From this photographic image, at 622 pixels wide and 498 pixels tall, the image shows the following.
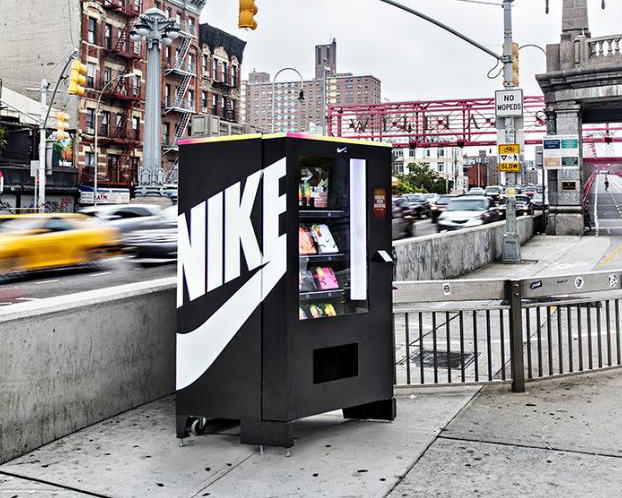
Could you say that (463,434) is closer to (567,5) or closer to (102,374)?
(102,374)

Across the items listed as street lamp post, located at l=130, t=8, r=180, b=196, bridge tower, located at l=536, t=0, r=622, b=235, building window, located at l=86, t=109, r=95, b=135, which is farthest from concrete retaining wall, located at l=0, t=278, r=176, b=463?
building window, located at l=86, t=109, r=95, b=135

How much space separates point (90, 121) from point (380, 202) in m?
46.3

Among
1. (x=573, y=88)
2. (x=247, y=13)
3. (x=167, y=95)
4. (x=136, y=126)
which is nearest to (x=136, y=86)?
(x=136, y=126)

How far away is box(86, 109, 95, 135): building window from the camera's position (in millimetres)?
47562

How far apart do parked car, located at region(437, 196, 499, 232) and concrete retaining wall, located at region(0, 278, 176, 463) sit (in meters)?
21.7

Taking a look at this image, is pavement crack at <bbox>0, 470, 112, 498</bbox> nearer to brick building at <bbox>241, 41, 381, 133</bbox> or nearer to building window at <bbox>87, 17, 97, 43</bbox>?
building window at <bbox>87, 17, 97, 43</bbox>

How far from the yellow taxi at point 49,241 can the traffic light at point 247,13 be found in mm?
6345

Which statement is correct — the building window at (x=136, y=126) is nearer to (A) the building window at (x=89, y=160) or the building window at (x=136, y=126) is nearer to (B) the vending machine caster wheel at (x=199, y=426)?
(A) the building window at (x=89, y=160)

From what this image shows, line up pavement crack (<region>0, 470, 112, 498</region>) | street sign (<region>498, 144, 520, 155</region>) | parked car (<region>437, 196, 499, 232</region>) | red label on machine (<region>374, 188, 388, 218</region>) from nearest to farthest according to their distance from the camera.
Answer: pavement crack (<region>0, 470, 112, 498</region>) → red label on machine (<region>374, 188, 388, 218</region>) → street sign (<region>498, 144, 520, 155</region>) → parked car (<region>437, 196, 499, 232</region>)

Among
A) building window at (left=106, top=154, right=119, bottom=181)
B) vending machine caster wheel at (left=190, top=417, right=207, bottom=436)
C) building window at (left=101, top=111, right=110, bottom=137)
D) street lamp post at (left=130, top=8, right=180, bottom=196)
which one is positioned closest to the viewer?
vending machine caster wheel at (left=190, top=417, right=207, bottom=436)

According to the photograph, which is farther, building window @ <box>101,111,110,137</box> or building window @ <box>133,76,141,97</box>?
building window @ <box>133,76,141,97</box>

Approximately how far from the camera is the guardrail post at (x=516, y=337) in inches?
252

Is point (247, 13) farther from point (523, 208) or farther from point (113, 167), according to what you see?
point (113, 167)

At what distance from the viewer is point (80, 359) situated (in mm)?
5375
